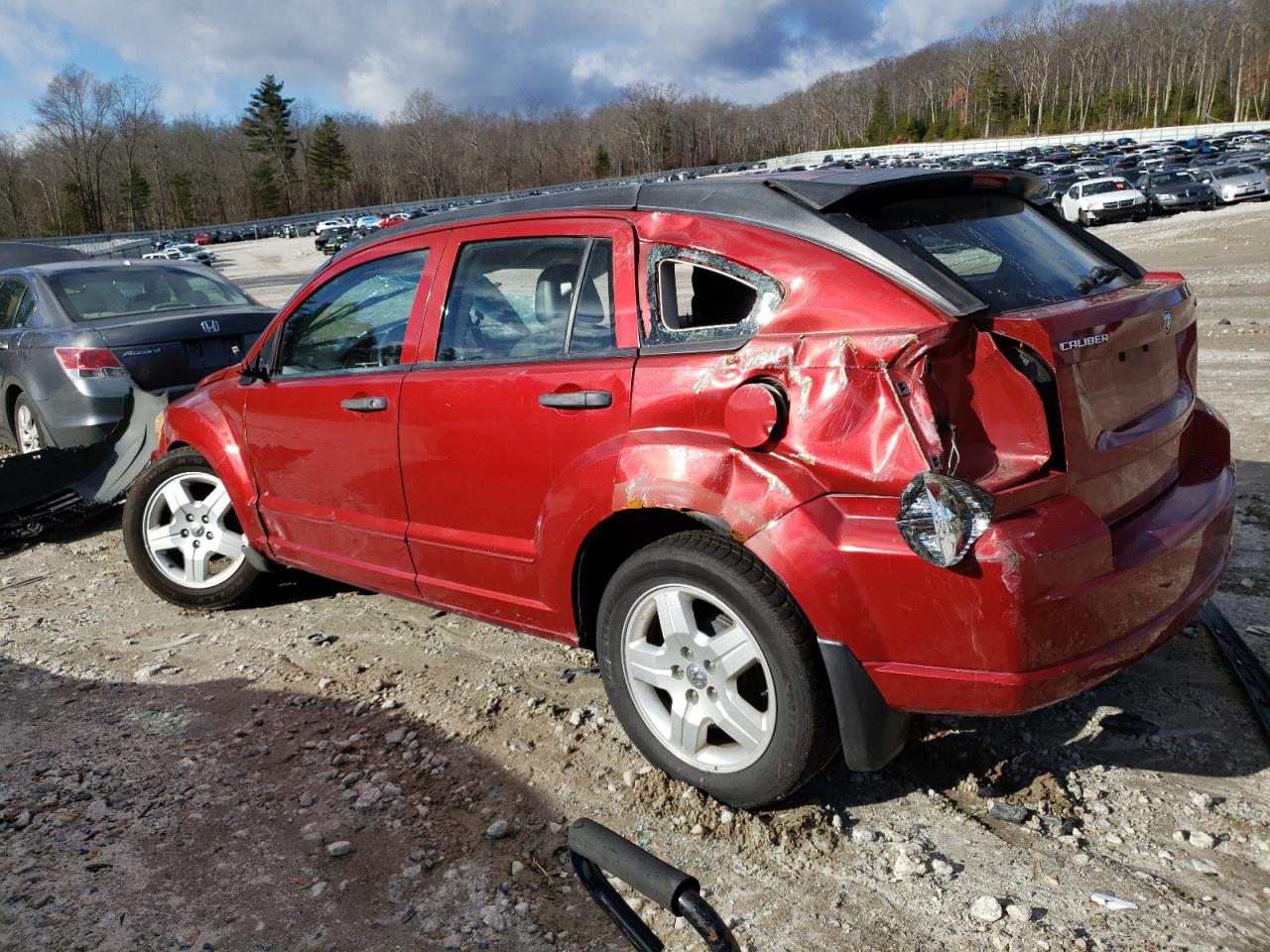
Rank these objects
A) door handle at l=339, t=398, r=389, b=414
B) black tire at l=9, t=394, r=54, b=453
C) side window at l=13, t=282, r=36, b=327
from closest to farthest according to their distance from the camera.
→ 1. door handle at l=339, t=398, r=389, b=414
2. black tire at l=9, t=394, r=54, b=453
3. side window at l=13, t=282, r=36, b=327

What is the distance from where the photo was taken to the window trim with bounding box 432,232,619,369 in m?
3.12

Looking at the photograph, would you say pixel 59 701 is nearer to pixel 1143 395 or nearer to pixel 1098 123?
pixel 1143 395

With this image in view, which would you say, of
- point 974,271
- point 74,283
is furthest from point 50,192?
point 974,271

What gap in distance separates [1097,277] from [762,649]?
64.8 inches

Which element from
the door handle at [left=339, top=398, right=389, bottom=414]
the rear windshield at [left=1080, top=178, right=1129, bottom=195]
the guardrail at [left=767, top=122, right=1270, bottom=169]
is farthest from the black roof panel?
the guardrail at [left=767, top=122, right=1270, bottom=169]

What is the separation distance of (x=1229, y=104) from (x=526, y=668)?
455 feet

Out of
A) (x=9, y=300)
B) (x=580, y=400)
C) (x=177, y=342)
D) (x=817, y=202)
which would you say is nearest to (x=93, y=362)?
(x=177, y=342)

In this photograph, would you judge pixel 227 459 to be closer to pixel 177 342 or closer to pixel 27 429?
pixel 177 342

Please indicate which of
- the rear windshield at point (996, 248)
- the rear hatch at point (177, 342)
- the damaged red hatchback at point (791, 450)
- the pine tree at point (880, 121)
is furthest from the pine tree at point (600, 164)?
the rear windshield at point (996, 248)

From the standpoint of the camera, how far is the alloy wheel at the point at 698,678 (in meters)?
2.79

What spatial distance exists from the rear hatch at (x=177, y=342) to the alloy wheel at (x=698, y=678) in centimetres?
518

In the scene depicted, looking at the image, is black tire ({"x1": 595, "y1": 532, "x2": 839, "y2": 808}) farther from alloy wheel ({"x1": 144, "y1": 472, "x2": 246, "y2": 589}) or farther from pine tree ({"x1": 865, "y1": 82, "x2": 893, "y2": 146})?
pine tree ({"x1": 865, "y1": 82, "x2": 893, "y2": 146})

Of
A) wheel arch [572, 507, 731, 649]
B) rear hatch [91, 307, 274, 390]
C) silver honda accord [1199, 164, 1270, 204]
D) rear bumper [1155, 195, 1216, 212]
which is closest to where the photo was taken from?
wheel arch [572, 507, 731, 649]

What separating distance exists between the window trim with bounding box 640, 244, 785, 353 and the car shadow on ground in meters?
1.53
